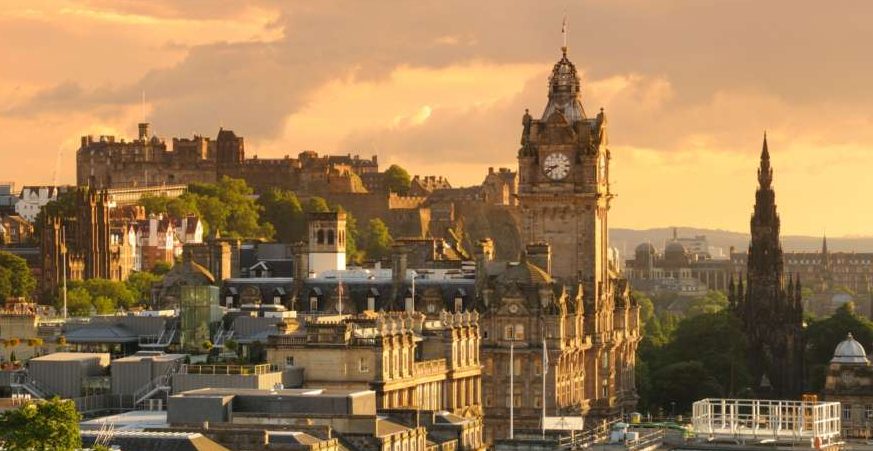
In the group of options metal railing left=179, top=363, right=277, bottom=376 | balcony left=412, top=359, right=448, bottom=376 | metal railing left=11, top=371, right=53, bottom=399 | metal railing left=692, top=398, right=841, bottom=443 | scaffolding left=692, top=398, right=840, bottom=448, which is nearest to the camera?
scaffolding left=692, top=398, right=840, bottom=448

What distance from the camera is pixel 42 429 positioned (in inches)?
4446

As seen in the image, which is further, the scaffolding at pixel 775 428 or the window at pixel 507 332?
the window at pixel 507 332

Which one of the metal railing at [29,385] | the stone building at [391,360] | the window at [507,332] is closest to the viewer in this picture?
the metal railing at [29,385]

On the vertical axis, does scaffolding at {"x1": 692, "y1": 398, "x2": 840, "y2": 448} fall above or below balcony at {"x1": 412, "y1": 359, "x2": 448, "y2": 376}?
below

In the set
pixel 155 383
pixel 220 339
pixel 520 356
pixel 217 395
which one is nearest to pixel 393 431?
pixel 217 395

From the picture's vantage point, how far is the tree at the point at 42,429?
370 ft

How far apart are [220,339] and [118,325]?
756cm

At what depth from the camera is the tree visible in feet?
370

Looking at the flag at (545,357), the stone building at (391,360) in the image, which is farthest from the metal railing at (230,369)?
the flag at (545,357)

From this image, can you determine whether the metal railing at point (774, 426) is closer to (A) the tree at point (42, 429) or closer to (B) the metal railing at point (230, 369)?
(A) the tree at point (42, 429)

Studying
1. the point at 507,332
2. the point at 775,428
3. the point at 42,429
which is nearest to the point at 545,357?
the point at 507,332

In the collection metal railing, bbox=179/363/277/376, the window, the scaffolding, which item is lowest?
the scaffolding

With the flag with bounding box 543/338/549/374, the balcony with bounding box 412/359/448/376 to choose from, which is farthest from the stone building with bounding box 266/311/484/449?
the flag with bounding box 543/338/549/374

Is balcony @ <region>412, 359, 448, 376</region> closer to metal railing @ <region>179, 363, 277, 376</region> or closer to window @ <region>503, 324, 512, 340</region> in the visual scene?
metal railing @ <region>179, 363, 277, 376</region>
